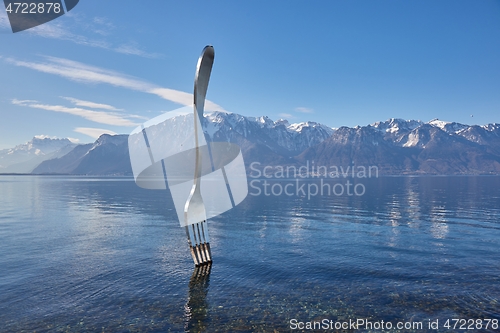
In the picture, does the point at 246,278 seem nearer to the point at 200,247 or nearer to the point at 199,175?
the point at 200,247

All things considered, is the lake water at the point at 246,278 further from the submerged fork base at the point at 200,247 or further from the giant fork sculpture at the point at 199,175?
the giant fork sculpture at the point at 199,175

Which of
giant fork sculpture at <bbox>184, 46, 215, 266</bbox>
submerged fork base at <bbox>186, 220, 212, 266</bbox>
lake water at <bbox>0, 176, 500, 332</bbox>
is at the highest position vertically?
giant fork sculpture at <bbox>184, 46, 215, 266</bbox>

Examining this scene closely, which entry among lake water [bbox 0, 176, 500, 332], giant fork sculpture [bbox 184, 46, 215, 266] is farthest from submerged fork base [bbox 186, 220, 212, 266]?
lake water [bbox 0, 176, 500, 332]

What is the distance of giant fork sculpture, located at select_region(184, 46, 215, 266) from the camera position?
26.8 metres

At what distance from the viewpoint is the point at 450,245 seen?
4544 cm

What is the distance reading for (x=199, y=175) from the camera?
96.8ft

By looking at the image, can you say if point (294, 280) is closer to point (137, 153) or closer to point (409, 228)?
point (137, 153)

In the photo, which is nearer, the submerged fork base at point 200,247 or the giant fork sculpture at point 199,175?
the giant fork sculpture at point 199,175

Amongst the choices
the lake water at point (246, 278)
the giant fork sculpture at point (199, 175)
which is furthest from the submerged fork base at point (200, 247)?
the lake water at point (246, 278)

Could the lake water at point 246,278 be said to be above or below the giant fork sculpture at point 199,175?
below

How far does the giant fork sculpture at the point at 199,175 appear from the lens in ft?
88.1

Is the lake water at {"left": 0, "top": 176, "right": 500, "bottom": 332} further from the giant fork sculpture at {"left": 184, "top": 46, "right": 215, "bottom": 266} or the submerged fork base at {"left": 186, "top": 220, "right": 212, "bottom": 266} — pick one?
the giant fork sculpture at {"left": 184, "top": 46, "right": 215, "bottom": 266}

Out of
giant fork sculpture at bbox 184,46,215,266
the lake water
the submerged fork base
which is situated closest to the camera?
the lake water

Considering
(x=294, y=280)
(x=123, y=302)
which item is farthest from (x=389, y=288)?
(x=123, y=302)
